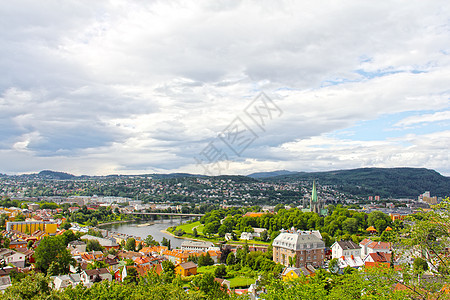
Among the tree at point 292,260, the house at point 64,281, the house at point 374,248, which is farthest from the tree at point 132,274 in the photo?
the house at point 374,248

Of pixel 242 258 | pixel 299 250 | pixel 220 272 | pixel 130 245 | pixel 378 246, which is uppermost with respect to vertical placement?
pixel 299 250

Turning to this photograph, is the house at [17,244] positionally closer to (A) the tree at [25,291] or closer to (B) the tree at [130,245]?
(B) the tree at [130,245]

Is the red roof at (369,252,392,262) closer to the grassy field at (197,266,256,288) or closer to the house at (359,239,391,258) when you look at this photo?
the house at (359,239,391,258)

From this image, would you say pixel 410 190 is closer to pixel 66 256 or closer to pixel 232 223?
pixel 232 223

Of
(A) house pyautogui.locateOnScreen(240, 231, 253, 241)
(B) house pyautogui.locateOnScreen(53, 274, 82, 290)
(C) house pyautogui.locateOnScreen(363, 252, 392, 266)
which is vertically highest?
(B) house pyautogui.locateOnScreen(53, 274, 82, 290)

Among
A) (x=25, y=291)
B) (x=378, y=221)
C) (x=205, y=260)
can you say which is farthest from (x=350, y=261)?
(x=25, y=291)

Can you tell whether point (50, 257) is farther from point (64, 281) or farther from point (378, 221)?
point (378, 221)

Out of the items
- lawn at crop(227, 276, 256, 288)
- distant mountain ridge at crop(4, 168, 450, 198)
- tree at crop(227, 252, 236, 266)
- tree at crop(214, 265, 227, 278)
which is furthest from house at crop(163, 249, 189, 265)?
distant mountain ridge at crop(4, 168, 450, 198)
